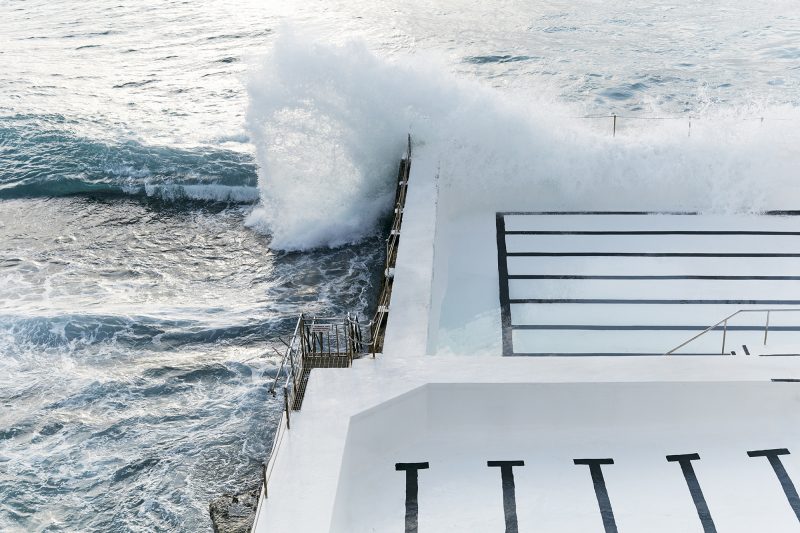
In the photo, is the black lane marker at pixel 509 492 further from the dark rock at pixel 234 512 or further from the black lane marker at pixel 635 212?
the black lane marker at pixel 635 212

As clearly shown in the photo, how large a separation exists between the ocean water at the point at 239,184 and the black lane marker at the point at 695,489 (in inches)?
171

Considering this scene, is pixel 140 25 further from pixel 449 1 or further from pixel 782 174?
pixel 782 174

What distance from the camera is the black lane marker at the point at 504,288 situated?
1074cm

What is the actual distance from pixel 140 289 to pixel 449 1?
19849 mm

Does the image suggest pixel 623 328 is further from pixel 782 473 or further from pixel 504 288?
pixel 782 473

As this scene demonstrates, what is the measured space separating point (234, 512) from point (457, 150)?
7753 millimetres

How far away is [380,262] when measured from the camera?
48.3 feet

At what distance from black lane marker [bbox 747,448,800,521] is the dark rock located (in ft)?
15.1

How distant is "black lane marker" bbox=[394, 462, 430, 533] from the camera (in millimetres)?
7793

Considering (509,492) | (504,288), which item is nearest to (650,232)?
(504,288)

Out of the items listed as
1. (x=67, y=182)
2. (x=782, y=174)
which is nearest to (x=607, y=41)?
(x=782, y=174)

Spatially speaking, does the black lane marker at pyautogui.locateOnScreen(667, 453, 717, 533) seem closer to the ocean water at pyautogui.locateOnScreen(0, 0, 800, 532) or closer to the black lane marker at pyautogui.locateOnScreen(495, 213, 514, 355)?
the black lane marker at pyautogui.locateOnScreen(495, 213, 514, 355)

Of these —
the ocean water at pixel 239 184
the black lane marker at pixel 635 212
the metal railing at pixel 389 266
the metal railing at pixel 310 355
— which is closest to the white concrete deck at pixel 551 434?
the metal railing at pixel 310 355

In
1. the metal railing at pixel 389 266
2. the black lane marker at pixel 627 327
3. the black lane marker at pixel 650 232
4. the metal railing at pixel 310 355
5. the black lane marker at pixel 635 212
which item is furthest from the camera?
the black lane marker at pixel 635 212
